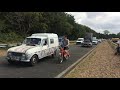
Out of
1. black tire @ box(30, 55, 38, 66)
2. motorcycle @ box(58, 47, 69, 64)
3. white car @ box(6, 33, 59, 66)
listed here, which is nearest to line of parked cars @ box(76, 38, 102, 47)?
white car @ box(6, 33, 59, 66)

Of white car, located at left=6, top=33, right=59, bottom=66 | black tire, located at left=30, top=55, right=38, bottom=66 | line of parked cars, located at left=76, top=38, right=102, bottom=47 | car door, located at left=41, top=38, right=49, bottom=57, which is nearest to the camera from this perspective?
white car, located at left=6, top=33, right=59, bottom=66

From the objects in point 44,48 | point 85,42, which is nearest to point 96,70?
point 44,48

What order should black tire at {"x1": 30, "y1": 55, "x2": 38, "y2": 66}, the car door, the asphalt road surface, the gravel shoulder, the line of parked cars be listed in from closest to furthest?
the asphalt road surface → the gravel shoulder → black tire at {"x1": 30, "y1": 55, "x2": 38, "y2": 66} → the car door → the line of parked cars

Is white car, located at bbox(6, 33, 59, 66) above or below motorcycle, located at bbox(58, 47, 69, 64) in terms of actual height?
above

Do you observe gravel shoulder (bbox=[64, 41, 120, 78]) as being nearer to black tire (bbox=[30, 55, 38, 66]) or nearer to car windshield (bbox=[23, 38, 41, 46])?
black tire (bbox=[30, 55, 38, 66])

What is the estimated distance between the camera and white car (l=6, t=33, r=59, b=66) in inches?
490

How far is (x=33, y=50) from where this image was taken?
1284cm

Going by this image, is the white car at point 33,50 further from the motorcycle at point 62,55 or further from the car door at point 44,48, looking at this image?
the motorcycle at point 62,55

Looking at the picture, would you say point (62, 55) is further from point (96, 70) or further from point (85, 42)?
point (85, 42)

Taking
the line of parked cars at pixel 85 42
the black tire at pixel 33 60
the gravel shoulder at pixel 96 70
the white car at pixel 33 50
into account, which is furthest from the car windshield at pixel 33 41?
the line of parked cars at pixel 85 42

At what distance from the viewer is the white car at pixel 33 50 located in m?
12.5

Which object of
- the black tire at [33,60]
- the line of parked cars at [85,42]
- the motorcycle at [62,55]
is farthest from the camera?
the line of parked cars at [85,42]
